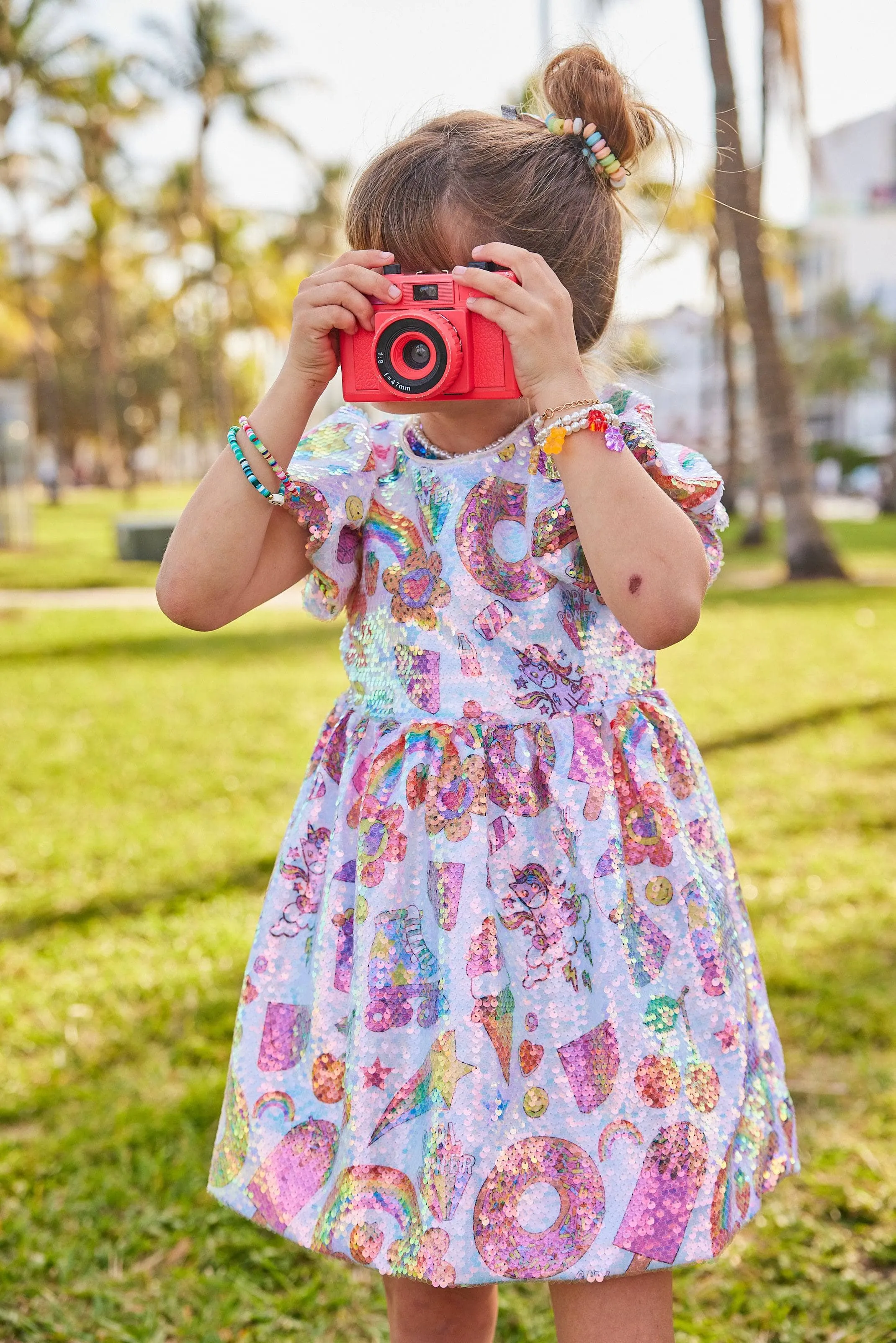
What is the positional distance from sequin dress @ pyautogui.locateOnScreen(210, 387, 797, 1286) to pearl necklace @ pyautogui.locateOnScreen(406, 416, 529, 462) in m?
0.01

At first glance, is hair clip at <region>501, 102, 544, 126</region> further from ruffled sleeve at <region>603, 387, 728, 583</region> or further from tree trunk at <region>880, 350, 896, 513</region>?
tree trunk at <region>880, 350, 896, 513</region>

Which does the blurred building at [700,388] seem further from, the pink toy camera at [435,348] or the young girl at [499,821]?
the pink toy camera at [435,348]

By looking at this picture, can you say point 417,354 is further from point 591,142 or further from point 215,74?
point 215,74

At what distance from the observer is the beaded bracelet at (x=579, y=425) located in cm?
A: 138

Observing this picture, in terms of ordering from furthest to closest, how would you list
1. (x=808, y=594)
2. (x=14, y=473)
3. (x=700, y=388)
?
(x=700, y=388)
(x=14, y=473)
(x=808, y=594)

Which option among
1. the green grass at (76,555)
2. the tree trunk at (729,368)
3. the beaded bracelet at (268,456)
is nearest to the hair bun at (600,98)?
the beaded bracelet at (268,456)

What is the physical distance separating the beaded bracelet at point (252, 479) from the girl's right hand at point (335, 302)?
0.40ft

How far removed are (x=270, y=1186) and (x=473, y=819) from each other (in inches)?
21.1

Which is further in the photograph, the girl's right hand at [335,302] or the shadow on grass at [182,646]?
the shadow on grass at [182,646]

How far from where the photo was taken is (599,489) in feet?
4.56

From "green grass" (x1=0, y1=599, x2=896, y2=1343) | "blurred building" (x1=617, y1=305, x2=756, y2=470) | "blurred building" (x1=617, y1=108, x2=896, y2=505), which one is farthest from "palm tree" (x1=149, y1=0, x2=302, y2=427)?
"blurred building" (x1=617, y1=108, x2=896, y2=505)

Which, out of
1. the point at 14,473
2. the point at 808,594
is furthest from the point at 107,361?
the point at 808,594

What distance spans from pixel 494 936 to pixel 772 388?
10.4 metres

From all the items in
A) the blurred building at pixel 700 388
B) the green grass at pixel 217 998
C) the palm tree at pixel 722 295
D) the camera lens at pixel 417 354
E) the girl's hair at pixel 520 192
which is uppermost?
the blurred building at pixel 700 388
